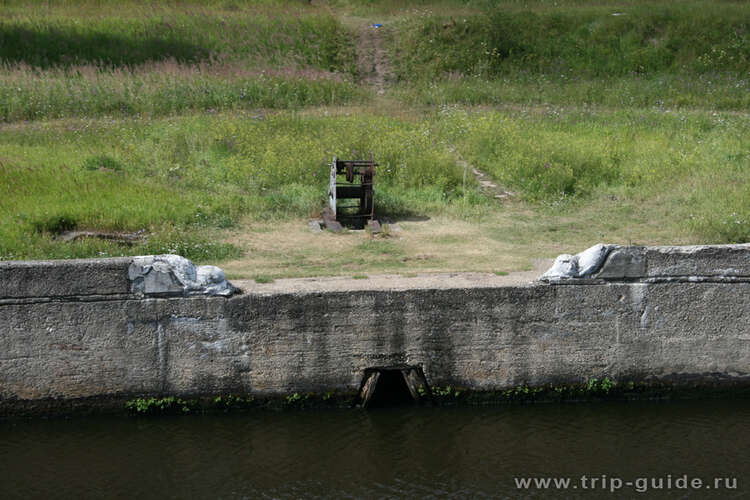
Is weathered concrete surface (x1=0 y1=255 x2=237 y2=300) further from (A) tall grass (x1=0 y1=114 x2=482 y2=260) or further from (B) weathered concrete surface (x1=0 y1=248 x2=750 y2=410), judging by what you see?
(A) tall grass (x1=0 y1=114 x2=482 y2=260)

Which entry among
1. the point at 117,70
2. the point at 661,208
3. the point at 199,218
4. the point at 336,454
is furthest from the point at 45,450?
the point at 117,70

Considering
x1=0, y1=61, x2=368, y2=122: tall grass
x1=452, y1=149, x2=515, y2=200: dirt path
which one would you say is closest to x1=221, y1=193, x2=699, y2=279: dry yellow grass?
x1=452, y1=149, x2=515, y2=200: dirt path

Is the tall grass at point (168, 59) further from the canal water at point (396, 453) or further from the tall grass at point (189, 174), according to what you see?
the canal water at point (396, 453)

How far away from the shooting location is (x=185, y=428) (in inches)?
282

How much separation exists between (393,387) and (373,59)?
16027 millimetres

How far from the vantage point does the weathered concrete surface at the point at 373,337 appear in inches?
282

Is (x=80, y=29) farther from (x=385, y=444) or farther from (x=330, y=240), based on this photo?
(x=385, y=444)

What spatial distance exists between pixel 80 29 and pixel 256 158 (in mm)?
11314

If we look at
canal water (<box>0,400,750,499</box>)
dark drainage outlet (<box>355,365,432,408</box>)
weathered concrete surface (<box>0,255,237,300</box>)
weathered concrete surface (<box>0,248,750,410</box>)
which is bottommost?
canal water (<box>0,400,750,499</box>)

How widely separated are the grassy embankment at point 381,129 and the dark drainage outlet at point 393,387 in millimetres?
1463

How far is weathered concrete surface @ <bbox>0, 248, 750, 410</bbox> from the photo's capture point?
23.5ft

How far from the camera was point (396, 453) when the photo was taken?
6773 mm

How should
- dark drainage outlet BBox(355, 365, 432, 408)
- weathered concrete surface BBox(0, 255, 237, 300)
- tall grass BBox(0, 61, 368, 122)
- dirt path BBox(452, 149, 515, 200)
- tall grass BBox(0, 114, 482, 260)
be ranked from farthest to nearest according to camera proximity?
tall grass BBox(0, 61, 368, 122) → dirt path BBox(452, 149, 515, 200) → tall grass BBox(0, 114, 482, 260) → dark drainage outlet BBox(355, 365, 432, 408) → weathered concrete surface BBox(0, 255, 237, 300)

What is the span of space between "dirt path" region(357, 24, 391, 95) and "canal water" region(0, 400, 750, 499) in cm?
1404
